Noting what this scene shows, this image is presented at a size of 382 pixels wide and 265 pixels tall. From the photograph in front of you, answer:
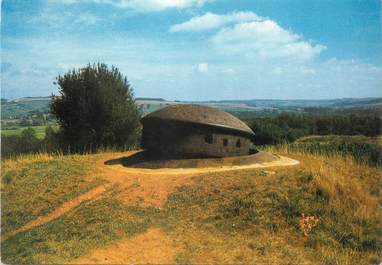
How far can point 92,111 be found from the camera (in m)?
17.5

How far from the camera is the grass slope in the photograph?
19.6 feet

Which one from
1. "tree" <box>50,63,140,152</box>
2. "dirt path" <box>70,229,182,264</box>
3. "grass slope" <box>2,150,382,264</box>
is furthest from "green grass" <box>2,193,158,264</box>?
"tree" <box>50,63,140,152</box>

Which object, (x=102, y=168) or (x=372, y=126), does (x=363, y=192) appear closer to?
(x=102, y=168)

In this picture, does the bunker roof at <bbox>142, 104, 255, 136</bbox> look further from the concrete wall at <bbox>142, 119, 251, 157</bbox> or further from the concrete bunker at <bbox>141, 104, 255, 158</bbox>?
the concrete wall at <bbox>142, 119, 251, 157</bbox>

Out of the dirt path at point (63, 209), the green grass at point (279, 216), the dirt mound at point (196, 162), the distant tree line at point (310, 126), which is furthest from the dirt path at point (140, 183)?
the distant tree line at point (310, 126)

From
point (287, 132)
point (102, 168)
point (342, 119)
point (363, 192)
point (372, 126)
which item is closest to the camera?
point (363, 192)

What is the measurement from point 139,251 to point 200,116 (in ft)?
21.0

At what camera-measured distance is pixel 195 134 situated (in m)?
11.3

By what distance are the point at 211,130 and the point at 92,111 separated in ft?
27.4

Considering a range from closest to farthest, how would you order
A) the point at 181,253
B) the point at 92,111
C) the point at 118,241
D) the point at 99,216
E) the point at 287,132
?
the point at 181,253
the point at 118,241
the point at 99,216
the point at 92,111
the point at 287,132

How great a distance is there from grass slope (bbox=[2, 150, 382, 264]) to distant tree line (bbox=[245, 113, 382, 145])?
631 inches

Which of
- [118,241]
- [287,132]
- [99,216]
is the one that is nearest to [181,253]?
[118,241]

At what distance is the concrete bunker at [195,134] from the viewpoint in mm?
11320

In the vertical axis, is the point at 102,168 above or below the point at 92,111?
below
